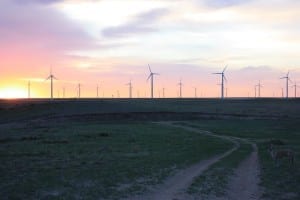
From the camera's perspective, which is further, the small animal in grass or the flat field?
the small animal in grass

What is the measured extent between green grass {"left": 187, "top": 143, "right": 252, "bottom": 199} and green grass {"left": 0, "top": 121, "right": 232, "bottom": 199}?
2019 mm

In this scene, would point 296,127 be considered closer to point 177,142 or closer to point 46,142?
point 177,142

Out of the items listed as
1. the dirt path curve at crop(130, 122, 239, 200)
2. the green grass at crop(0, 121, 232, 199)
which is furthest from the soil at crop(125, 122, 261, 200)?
the green grass at crop(0, 121, 232, 199)

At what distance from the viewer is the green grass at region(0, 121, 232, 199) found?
2408cm

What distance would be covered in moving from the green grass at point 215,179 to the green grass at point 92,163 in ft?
6.62

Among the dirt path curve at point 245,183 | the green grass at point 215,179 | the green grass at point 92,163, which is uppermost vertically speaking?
the green grass at point 92,163

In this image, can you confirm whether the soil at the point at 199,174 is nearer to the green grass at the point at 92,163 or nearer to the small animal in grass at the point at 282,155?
the green grass at the point at 92,163

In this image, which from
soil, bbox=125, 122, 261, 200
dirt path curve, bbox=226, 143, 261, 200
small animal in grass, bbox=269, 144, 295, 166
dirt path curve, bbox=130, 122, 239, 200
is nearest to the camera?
dirt path curve, bbox=130, 122, 239, 200

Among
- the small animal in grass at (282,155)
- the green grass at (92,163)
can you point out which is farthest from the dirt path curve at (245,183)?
the green grass at (92,163)

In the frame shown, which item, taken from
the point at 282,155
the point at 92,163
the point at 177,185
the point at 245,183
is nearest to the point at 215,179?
the point at 245,183

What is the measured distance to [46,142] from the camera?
50.7 m

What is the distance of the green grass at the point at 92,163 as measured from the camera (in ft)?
79.0

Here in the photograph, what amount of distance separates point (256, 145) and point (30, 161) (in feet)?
78.1

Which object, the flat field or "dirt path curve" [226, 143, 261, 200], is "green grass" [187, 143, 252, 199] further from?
"dirt path curve" [226, 143, 261, 200]
